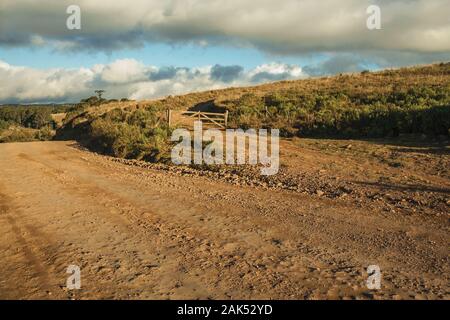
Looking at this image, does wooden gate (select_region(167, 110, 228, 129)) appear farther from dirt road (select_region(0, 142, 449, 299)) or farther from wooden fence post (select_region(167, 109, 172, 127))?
dirt road (select_region(0, 142, 449, 299))

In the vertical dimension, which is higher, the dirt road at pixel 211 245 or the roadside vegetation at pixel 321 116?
the roadside vegetation at pixel 321 116

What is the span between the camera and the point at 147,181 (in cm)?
1223

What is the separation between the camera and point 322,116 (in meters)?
24.3

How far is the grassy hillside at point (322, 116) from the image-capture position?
19078mm

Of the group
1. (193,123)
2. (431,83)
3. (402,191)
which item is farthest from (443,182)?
(431,83)

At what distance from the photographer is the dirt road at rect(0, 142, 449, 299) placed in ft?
17.2

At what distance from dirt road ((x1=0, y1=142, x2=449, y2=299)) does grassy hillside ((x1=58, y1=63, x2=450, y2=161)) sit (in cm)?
725

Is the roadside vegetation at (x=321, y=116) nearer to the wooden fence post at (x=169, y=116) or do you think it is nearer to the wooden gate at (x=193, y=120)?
the wooden fence post at (x=169, y=116)

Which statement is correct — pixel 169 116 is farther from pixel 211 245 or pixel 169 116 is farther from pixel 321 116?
pixel 211 245

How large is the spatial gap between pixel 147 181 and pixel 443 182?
7.77 metres

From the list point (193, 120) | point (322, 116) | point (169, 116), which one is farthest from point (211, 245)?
point (193, 120)

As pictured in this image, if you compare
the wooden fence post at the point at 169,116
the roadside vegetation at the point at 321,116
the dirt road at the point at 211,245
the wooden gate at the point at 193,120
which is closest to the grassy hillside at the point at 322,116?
the roadside vegetation at the point at 321,116

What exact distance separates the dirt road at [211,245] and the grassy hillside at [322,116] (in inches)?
285

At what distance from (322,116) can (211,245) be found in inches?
743
